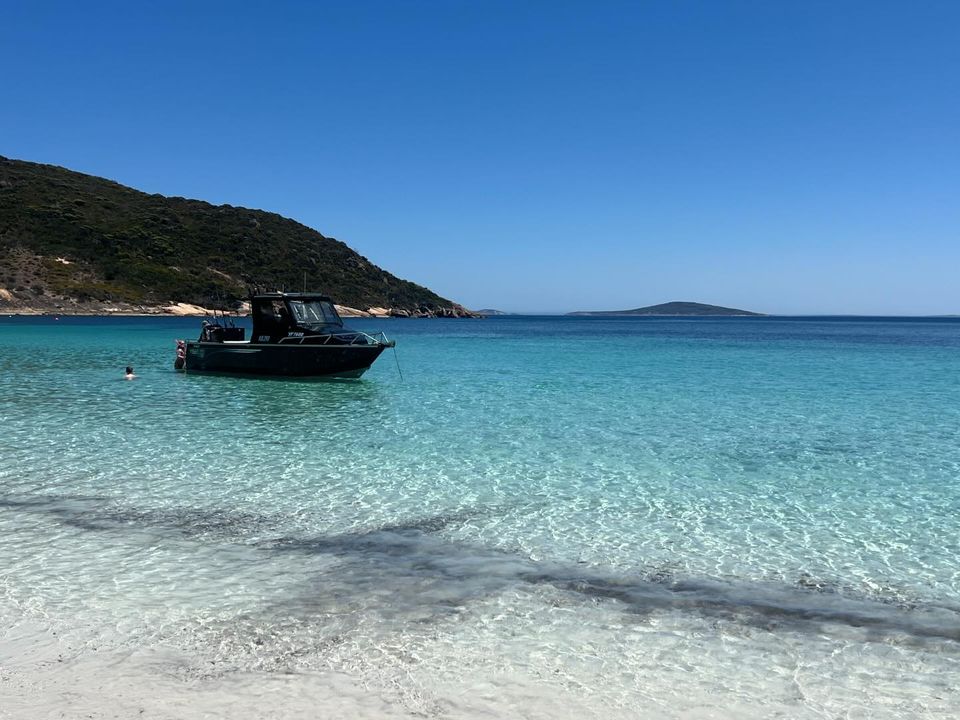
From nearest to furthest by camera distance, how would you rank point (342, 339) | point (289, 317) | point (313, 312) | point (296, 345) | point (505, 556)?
point (505, 556) → point (296, 345) → point (342, 339) → point (289, 317) → point (313, 312)

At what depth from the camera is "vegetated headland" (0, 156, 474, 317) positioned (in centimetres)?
10294

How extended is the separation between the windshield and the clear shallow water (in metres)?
9.09

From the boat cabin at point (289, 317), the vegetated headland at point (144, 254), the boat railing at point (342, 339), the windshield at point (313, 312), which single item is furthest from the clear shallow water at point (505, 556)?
the vegetated headland at point (144, 254)

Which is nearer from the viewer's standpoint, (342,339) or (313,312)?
(342,339)

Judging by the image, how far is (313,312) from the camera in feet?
88.5

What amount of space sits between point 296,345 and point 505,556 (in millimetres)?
19400

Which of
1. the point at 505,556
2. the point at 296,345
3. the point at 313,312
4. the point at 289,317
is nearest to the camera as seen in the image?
the point at 505,556

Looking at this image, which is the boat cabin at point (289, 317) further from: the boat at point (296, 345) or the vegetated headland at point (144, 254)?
the vegetated headland at point (144, 254)

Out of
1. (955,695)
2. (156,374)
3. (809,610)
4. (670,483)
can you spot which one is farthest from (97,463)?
(156,374)

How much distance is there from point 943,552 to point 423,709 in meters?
6.41

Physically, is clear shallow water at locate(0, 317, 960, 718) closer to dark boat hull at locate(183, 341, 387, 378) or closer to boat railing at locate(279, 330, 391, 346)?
dark boat hull at locate(183, 341, 387, 378)

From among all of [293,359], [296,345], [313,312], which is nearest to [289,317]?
[313,312]

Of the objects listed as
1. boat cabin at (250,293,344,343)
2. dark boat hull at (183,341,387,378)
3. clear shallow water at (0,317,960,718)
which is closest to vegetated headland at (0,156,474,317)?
dark boat hull at (183,341,387,378)

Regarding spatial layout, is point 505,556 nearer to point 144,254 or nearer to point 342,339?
point 342,339
